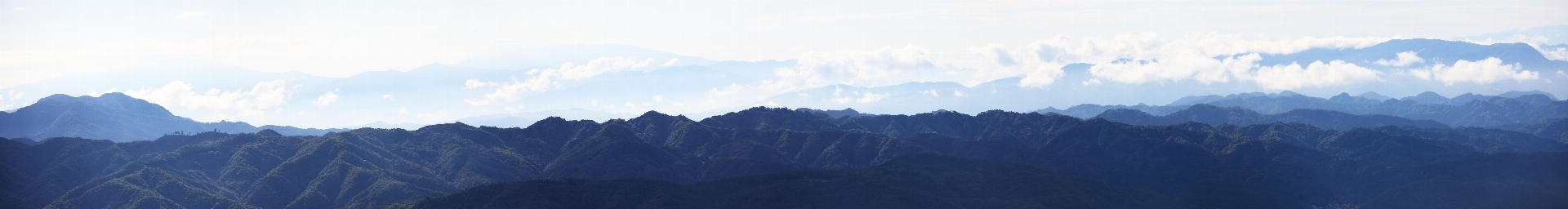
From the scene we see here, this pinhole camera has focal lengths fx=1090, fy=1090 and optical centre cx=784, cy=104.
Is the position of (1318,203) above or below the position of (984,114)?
below

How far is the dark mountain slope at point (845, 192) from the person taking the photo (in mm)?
98562

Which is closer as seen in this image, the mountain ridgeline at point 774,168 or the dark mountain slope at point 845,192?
the dark mountain slope at point 845,192

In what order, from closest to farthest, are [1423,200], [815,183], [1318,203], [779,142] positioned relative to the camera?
[815,183] → [1423,200] → [1318,203] → [779,142]

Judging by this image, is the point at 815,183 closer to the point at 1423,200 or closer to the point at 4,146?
the point at 1423,200

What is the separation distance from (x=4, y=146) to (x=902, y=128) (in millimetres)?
130406

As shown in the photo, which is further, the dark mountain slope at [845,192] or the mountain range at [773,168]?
the mountain range at [773,168]

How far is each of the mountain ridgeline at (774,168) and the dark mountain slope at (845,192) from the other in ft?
1.03

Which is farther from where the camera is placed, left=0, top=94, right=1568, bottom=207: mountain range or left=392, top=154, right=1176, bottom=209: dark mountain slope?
left=0, top=94, right=1568, bottom=207: mountain range

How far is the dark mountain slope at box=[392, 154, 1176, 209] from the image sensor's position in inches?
3880

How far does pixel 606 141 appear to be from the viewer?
483ft

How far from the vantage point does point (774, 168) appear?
5408 inches

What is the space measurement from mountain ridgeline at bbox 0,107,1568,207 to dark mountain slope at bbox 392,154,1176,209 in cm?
31

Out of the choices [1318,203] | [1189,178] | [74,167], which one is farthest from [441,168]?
[1318,203]

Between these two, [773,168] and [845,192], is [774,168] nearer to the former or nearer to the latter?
[773,168]
